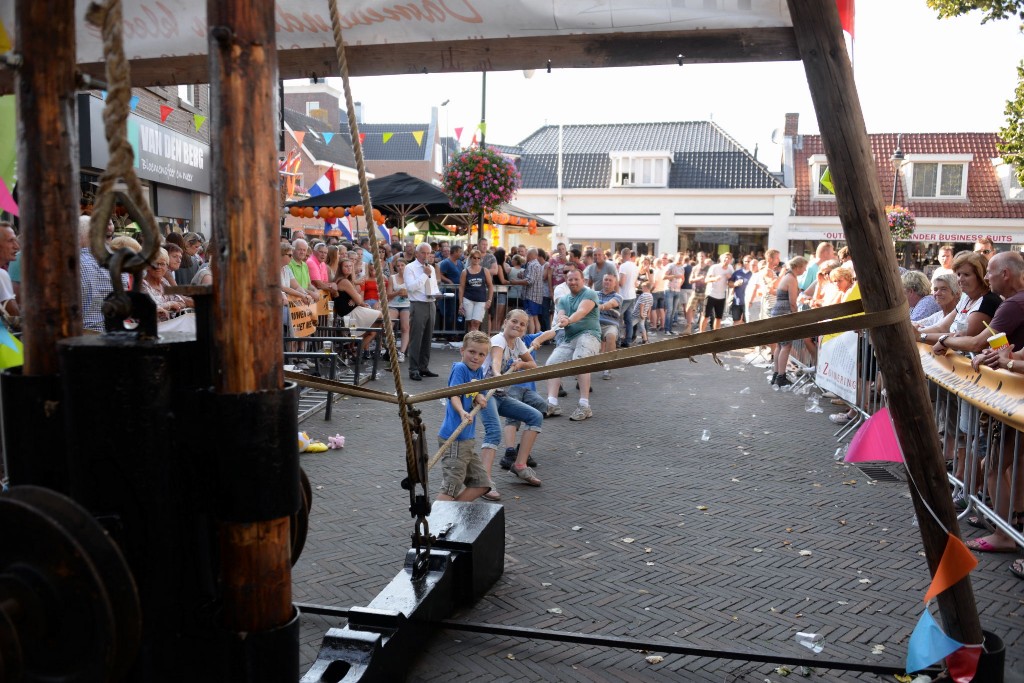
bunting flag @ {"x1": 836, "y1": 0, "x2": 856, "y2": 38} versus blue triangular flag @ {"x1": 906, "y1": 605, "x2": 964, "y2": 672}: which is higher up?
bunting flag @ {"x1": 836, "y1": 0, "x2": 856, "y2": 38}

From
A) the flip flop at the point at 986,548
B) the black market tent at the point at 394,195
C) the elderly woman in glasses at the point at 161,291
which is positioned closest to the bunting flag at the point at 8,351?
the elderly woman in glasses at the point at 161,291

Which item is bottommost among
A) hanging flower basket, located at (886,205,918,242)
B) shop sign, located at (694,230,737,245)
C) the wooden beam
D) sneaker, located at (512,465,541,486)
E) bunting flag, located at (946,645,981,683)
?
sneaker, located at (512,465,541,486)

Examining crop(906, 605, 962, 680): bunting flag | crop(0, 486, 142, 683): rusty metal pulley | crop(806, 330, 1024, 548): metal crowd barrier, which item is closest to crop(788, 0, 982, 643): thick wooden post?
crop(906, 605, 962, 680): bunting flag

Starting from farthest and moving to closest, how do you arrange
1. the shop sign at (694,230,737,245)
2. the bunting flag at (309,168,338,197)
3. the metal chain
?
the shop sign at (694,230,737,245), the bunting flag at (309,168,338,197), the metal chain

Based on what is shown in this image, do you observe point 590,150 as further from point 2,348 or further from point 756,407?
point 2,348

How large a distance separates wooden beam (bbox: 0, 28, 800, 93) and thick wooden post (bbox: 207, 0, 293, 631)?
1.41m

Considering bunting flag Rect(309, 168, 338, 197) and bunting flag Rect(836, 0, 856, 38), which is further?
bunting flag Rect(309, 168, 338, 197)

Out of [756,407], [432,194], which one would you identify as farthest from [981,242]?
[432,194]

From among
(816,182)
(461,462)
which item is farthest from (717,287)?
(816,182)

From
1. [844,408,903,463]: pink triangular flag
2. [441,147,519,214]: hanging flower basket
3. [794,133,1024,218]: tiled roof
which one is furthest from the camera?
[794,133,1024,218]: tiled roof

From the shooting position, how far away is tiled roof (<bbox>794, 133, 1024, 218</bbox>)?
116 feet

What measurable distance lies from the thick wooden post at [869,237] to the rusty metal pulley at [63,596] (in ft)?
7.66

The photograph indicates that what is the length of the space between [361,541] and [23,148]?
3693 mm

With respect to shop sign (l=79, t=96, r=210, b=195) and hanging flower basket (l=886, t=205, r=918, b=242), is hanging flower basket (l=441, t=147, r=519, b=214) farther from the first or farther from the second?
hanging flower basket (l=886, t=205, r=918, b=242)
